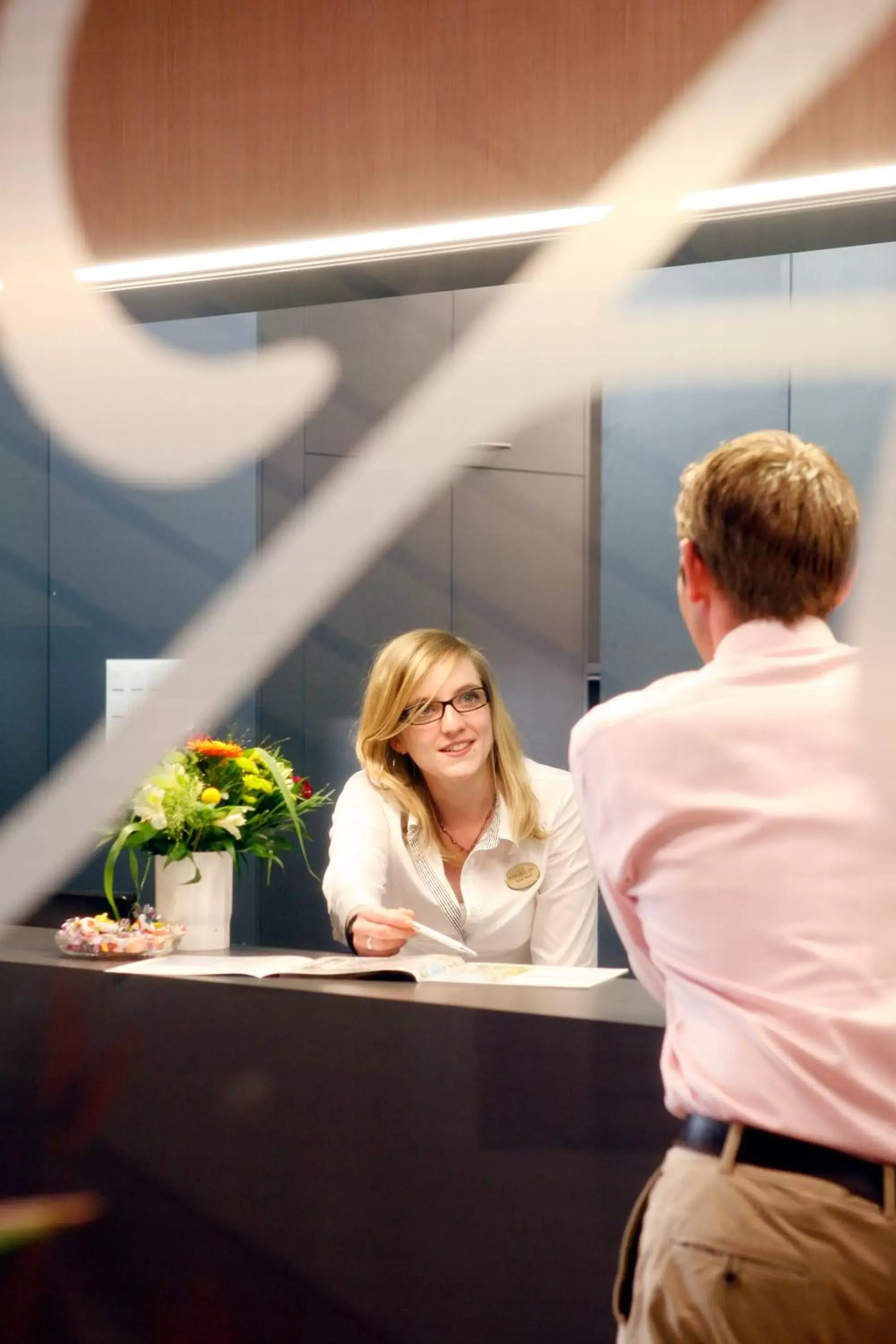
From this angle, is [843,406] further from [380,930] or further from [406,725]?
[380,930]

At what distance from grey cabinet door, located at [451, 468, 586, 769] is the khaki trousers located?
3039 millimetres

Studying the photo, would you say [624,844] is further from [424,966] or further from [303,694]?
[303,694]

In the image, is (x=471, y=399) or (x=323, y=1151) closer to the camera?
(x=323, y=1151)

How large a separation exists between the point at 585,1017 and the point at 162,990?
68cm

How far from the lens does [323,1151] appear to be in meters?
1.95

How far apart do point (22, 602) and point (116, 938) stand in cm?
181

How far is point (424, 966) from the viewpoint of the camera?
6.70 feet

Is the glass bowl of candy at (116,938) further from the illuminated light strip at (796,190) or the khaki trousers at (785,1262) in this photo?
the illuminated light strip at (796,190)

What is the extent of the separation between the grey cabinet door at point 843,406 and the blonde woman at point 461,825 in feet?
2.59

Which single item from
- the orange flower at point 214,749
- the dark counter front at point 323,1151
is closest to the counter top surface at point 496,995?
the dark counter front at point 323,1151

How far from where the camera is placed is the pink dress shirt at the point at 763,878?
Answer: 1.12 metres

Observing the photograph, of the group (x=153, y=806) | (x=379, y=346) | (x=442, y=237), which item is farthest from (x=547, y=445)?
(x=153, y=806)

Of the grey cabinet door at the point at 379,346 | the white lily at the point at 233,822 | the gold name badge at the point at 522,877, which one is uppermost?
the grey cabinet door at the point at 379,346

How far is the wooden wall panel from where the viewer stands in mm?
2268
